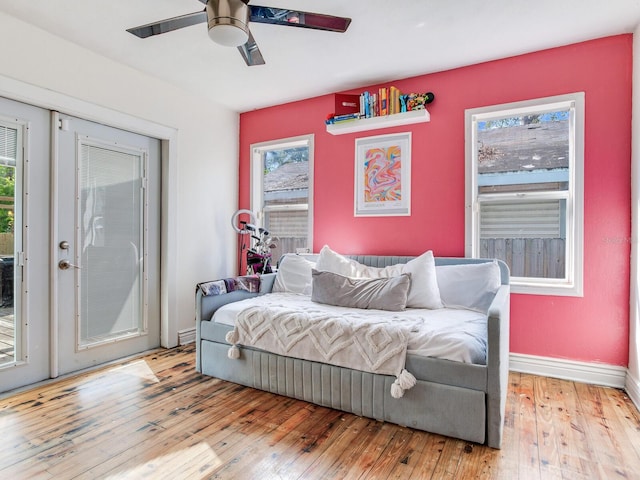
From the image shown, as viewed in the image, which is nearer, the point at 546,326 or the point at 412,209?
the point at 546,326

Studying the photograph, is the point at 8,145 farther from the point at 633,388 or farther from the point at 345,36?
the point at 633,388

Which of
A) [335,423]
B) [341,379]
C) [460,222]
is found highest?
[460,222]

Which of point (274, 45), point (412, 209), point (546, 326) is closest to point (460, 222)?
point (412, 209)

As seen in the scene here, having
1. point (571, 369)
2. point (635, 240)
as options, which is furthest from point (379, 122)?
point (571, 369)

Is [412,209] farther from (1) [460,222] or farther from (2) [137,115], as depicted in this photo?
(2) [137,115]

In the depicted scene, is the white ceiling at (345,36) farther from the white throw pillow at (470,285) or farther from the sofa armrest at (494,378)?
the sofa armrest at (494,378)

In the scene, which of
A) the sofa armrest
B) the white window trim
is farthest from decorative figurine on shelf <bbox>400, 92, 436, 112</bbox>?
the sofa armrest

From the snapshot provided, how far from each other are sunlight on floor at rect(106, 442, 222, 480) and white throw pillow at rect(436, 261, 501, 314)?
70.7 inches

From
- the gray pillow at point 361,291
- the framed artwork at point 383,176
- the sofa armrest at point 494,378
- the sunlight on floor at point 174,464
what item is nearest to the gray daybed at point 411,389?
the sofa armrest at point 494,378

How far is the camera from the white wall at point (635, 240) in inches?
93.2

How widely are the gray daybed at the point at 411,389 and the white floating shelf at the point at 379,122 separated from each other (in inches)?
50.7

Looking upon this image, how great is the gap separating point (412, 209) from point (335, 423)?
75.0 inches

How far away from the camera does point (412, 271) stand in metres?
2.78

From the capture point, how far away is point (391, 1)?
7.19 ft
